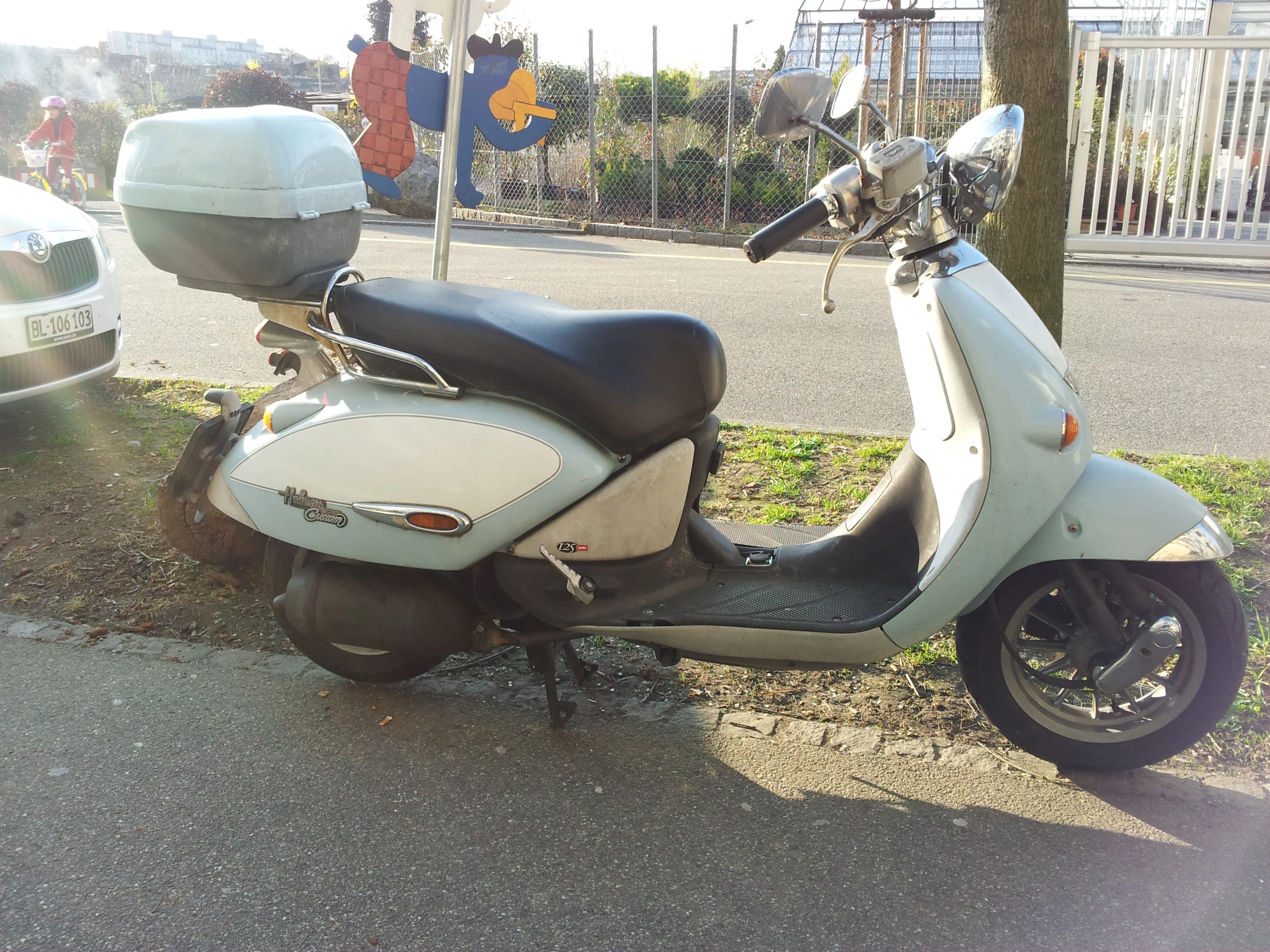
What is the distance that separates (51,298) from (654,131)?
10153 mm

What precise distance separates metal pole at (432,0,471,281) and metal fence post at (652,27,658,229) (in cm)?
1053

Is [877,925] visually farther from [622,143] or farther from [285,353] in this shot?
[622,143]

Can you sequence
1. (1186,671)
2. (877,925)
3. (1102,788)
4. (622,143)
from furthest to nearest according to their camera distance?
(622,143), (1102,788), (1186,671), (877,925)

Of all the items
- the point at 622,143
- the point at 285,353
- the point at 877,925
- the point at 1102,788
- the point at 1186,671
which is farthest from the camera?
the point at 622,143

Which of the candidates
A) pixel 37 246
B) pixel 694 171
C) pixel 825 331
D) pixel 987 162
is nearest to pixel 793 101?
pixel 987 162

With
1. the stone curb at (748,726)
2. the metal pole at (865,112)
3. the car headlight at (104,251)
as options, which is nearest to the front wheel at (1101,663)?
the stone curb at (748,726)

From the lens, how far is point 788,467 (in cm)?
466

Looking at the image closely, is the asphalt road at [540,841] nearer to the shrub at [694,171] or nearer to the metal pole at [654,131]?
the metal pole at [654,131]

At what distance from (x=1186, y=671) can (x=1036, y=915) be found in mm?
688

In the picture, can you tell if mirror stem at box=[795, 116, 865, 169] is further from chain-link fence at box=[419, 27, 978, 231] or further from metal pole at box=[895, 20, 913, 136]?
chain-link fence at box=[419, 27, 978, 231]

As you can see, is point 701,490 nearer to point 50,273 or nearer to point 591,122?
point 50,273

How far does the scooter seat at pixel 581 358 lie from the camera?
2.50 metres

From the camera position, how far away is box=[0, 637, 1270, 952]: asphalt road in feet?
7.04

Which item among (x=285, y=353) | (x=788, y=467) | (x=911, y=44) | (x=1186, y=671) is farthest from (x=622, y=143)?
(x=1186, y=671)
